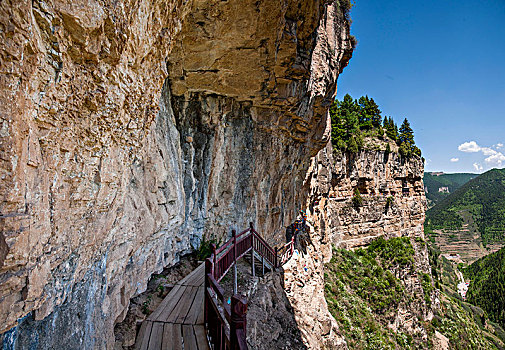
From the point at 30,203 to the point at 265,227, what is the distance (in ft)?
32.9

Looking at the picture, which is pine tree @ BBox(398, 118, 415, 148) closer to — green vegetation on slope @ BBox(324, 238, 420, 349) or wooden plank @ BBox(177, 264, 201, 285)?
green vegetation on slope @ BBox(324, 238, 420, 349)

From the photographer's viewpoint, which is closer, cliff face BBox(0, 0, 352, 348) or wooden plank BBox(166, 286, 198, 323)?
cliff face BBox(0, 0, 352, 348)

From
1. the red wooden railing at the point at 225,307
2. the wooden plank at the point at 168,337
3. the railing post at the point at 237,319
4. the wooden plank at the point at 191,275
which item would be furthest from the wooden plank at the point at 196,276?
the railing post at the point at 237,319

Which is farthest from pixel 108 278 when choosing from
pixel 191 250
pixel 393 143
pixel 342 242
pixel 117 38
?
pixel 393 143

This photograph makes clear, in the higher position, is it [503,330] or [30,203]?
[30,203]

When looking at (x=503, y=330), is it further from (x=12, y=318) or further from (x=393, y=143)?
(x=12, y=318)

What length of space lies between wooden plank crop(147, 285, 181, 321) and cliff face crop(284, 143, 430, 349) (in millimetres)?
6286

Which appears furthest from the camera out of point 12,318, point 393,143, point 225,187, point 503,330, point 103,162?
point 503,330

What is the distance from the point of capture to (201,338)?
4.25m

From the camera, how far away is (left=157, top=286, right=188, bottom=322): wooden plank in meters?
4.89

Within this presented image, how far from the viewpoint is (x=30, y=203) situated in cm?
189

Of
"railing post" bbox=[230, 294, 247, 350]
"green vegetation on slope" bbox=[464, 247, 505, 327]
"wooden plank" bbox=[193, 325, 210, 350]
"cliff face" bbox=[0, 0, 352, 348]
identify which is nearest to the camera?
"cliff face" bbox=[0, 0, 352, 348]

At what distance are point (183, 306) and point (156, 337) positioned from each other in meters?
1.00

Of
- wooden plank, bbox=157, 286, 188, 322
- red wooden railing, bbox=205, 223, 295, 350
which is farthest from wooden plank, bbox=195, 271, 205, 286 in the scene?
red wooden railing, bbox=205, 223, 295, 350
